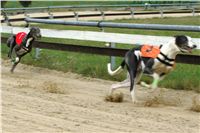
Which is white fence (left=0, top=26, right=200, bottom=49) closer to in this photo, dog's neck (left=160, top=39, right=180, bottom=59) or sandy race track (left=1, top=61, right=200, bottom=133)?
sandy race track (left=1, top=61, right=200, bottom=133)

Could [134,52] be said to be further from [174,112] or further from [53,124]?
[53,124]

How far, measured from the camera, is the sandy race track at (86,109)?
Answer: 5871 millimetres

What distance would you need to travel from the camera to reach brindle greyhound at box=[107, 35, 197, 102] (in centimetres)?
684

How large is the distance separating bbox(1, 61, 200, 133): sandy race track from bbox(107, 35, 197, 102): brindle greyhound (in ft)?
1.40

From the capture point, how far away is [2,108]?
278 inches

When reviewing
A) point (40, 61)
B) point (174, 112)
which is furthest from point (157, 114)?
point (40, 61)

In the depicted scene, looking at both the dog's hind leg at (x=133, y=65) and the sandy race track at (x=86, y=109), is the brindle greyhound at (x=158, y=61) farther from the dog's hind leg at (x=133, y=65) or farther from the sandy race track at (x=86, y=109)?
the sandy race track at (x=86, y=109)

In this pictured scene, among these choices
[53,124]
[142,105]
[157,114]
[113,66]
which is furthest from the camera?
[113,66]

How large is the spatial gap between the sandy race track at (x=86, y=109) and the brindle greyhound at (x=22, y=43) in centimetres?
101

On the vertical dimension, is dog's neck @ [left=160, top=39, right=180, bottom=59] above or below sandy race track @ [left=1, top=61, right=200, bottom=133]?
above

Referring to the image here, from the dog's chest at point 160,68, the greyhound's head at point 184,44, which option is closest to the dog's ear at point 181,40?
the greyhound's head at point 184,44

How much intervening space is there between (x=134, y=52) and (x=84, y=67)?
3454mm

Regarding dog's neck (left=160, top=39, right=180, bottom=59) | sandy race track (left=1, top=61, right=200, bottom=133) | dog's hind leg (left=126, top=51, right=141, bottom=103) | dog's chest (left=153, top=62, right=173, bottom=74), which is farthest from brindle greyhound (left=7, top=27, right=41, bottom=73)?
dog's neck (left=160, top=39, right=180, bottom=59)

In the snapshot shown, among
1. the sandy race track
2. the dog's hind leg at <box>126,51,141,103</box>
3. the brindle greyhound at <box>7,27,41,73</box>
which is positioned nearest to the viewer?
the sandy race track
